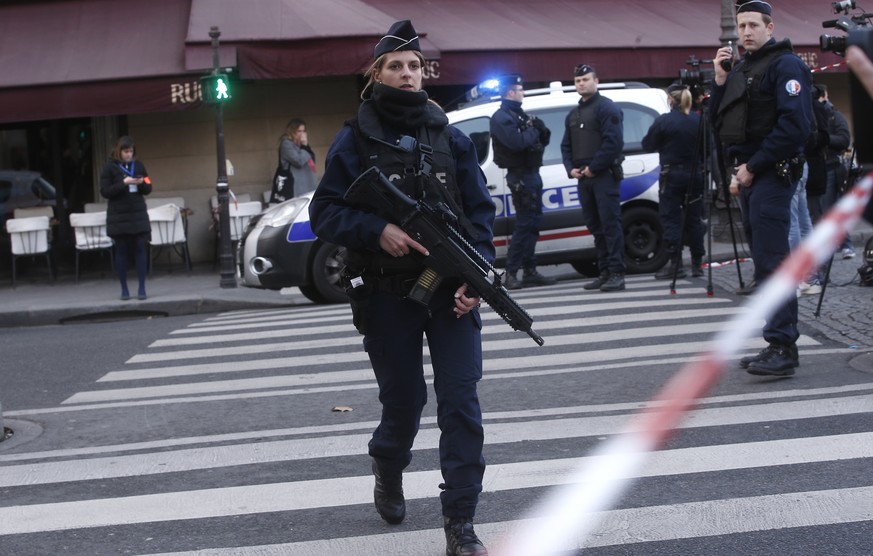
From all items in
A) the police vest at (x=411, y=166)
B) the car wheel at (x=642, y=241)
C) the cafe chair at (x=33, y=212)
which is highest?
the police vest at (x=411, y=166)

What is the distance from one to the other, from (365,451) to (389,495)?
1.33 metres

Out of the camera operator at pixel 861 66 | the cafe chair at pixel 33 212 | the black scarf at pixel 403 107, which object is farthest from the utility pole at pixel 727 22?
the camera operator at pixel 861 66

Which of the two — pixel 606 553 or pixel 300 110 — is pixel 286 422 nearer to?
pixel 606 553

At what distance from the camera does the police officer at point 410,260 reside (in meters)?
4.46

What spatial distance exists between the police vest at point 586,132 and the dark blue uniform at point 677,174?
0.60m

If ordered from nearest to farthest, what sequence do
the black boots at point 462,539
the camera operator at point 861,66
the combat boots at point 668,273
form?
the camera operator at point 861,66 → the black boots at point 462,539 → the combat boots at point 668,273

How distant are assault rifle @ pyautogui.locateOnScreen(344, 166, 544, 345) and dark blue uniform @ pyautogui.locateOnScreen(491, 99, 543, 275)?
7417 millimetres

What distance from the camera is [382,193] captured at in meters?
4.48

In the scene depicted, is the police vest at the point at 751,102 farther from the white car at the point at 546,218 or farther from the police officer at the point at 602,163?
the white car at the point at 546,218

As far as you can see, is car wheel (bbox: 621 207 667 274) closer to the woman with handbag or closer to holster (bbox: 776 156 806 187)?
the woman with handbag

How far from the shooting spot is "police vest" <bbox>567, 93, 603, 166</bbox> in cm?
1148

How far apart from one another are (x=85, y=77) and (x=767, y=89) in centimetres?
1079

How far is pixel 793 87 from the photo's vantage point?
6887 mm

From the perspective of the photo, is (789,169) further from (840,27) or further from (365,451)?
(365,451)
